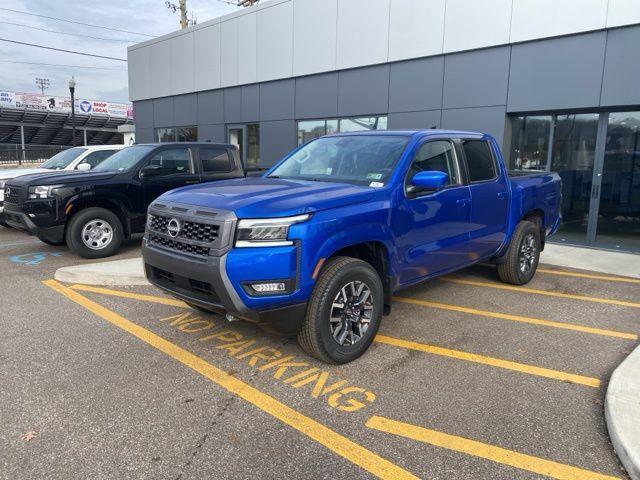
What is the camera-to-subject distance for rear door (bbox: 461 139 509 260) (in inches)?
209

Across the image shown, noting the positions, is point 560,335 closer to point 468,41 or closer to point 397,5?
point 468,41

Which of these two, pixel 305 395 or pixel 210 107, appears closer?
pixel 305 395

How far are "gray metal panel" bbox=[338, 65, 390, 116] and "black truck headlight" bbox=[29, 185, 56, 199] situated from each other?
7.43m

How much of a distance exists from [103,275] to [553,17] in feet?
28.8

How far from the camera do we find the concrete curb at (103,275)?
6.38 metres

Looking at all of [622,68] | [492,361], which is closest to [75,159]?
[492,361]

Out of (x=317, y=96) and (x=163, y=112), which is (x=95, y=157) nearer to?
(x=317, y=96)

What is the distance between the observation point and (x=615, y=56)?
8.50 meters

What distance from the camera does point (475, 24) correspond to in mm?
9945

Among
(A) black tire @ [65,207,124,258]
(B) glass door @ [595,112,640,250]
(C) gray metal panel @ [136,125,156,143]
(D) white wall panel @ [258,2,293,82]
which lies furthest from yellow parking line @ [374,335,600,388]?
(C) gray metal panel @ [136,125,156,143]

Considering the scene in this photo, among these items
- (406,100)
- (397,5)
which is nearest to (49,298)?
(406,100)

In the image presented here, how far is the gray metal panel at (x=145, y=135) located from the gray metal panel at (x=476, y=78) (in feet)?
43.5

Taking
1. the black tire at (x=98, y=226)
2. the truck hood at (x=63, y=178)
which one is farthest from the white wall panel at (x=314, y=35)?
the black tire at (x=98, y=226)

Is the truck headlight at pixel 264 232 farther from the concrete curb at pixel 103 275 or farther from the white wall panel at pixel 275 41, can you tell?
the white wall panel at pixel 275 41
